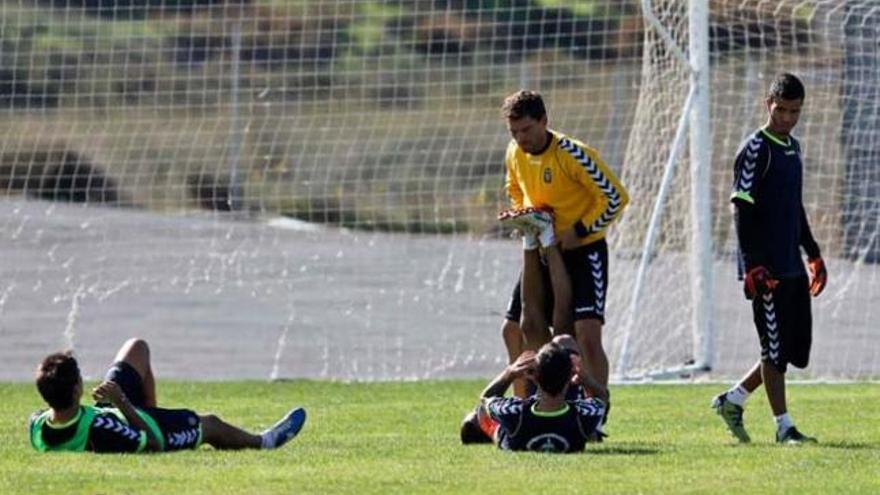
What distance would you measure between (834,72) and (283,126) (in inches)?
449

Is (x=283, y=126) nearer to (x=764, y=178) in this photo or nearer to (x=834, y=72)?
(x=834, y=72)

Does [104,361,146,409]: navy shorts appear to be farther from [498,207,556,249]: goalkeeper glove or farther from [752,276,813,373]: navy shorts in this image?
[752,276,813,373]: navy shorts

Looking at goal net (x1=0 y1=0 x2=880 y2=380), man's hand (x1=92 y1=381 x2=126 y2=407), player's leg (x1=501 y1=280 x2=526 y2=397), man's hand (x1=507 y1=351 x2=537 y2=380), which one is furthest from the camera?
goal net (x1=0 y1=0 x2=880 y2=380)

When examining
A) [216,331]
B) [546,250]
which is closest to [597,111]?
[216,331]

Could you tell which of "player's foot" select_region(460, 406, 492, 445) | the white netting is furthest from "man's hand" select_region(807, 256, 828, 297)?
the white netting

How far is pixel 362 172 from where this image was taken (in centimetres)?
2989

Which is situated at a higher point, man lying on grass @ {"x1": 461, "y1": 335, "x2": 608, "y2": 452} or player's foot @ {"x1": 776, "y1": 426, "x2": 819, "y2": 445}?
man lying on grass @ {"x1": 461, "y1": 335, "x2": 608, "y2": 452}

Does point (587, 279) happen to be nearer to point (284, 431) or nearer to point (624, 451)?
point (624, 451)

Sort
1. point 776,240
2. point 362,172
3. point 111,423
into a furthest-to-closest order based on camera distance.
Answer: point 362,172, point 776,240, point 111,423

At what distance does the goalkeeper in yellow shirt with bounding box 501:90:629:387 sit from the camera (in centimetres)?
1227

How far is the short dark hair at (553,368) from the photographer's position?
36.5 ft

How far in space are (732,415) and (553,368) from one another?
4.75ft

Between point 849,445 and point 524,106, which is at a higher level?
point 524,106

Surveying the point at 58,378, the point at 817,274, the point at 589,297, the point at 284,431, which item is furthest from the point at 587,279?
the point at 58,378
